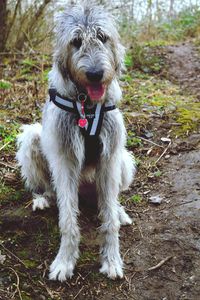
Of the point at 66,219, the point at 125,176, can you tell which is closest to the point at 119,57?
the point at 125,176

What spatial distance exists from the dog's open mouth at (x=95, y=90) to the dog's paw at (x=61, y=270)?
1.34 m

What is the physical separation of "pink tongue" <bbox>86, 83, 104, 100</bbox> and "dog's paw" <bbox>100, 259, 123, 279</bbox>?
1.35 meters

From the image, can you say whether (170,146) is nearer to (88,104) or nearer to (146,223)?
(146,223)

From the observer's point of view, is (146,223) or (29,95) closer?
(146,223)

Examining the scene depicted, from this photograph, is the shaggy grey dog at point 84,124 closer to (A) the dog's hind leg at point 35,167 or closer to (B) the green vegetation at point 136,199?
(A) the dog's hind leg at point 35,167

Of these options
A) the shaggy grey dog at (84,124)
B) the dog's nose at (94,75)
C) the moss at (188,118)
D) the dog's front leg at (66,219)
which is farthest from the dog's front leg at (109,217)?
the moss at (188,118)

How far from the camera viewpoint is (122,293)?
10.7ft

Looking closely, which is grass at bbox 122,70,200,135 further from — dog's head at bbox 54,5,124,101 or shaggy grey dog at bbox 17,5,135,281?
dog's head at bbox 54,5,124,101

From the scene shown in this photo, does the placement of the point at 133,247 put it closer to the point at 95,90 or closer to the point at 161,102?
the point at 95,90

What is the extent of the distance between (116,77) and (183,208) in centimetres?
152

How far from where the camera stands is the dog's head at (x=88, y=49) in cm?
306

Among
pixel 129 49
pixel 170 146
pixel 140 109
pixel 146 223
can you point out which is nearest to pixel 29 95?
pixel 140 109

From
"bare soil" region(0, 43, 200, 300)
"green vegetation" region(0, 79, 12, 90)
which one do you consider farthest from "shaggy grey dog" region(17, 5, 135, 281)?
"green vegetation" region(0, 79, 12, 90)

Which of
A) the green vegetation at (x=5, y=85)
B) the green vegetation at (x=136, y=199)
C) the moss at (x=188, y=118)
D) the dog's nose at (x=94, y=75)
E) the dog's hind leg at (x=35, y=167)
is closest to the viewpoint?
the dog's nose at (x=94, y=75)
